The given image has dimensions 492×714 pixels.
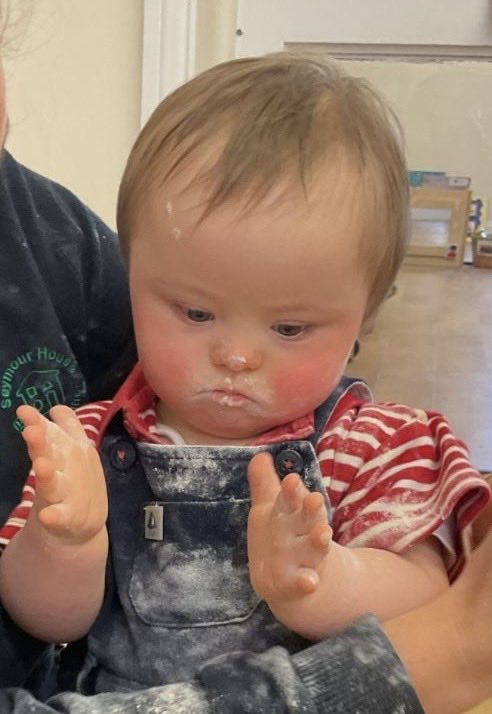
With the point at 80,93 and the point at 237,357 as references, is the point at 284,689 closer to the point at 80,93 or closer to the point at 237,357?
the point at 237,357

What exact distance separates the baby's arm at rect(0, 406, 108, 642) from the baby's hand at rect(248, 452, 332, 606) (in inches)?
4.2

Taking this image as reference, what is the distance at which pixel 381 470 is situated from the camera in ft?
2.27

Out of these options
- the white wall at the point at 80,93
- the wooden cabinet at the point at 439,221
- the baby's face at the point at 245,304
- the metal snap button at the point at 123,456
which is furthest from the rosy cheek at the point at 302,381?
the wooden cabinet at the point at 439,221

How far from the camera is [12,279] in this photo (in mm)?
795

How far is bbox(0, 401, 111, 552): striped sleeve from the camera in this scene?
0.71 metres

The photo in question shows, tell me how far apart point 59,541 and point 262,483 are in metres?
0.15

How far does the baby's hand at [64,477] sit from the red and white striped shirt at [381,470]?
0.11 meters

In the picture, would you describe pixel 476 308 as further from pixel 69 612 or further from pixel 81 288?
pixel 69 612

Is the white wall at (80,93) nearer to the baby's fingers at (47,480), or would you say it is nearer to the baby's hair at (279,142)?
the baby's hair at (279,142)

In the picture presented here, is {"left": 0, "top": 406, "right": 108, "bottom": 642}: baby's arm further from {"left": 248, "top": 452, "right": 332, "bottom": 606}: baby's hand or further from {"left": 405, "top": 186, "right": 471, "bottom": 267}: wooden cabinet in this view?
{"left": 405, "top": 186, "right": 471, "bottom": 267}: wooden cabinet

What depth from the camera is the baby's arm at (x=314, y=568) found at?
1.83ft

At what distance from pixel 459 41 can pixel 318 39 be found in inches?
10.9

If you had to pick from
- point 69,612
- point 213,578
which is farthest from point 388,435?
point 69,612

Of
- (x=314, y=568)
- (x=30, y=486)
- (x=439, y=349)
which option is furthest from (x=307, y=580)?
(x=439, y=349)
